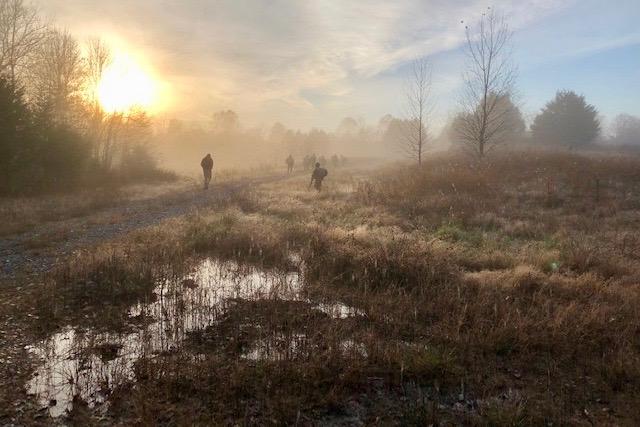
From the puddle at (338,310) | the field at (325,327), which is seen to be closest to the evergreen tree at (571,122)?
the field at (325,327)

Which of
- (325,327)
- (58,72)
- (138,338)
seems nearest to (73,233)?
(138,338)

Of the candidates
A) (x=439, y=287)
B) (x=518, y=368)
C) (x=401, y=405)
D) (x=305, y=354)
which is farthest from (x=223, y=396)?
(x=439, y=287)

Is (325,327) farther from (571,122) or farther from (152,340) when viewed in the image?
(571,122)

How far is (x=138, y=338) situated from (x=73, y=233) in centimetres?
665

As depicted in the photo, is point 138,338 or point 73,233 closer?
point 138,338

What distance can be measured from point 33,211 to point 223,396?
12317 millimetres

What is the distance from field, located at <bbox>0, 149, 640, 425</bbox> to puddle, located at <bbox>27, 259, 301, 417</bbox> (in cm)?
3

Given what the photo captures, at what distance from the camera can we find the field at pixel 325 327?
3785 mm

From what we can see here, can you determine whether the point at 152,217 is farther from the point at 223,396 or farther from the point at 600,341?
the point at 600,341

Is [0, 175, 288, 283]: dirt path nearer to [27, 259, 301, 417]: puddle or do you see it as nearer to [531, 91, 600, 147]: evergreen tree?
[27, 259, 301, 417]: puddle

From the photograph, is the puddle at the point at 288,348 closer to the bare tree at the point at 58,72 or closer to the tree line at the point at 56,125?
the tree line at the point at 56,125

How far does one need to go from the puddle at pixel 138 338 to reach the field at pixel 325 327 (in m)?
0.03

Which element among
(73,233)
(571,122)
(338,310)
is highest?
(571,122)

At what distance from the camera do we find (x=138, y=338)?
16.4 feet
